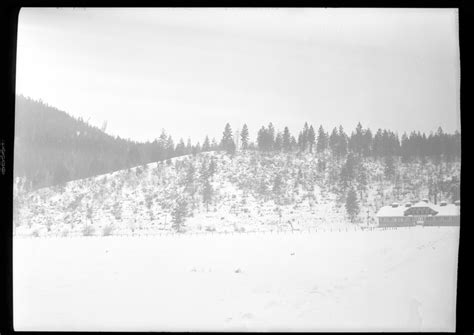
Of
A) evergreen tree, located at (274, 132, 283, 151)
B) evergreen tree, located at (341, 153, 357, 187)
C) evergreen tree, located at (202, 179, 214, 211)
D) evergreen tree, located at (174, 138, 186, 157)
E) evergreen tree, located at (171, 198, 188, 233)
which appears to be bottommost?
evergreen tree, located at (171, 198, 188, 233)

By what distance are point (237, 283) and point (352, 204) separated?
1155 millimetres

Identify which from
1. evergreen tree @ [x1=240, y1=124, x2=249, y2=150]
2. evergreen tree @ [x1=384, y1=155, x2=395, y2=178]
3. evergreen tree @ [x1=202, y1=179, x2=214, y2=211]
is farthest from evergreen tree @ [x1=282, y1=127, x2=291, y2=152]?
evergreen tree @ [x1=384, y1=155, x2=395, y2=178]

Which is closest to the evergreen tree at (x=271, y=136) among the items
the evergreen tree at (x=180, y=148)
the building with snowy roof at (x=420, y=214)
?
the evergreen tree at (x=180, y=148)

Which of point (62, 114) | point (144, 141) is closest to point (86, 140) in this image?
point (62, 114)

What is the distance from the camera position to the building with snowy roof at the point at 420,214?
3027 mm

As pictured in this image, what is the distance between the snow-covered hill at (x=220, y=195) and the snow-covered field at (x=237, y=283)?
0.12 meters

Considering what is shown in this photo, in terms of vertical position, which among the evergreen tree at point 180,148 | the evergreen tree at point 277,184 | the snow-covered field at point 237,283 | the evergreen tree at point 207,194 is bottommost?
the snow-covered field at point 237,283

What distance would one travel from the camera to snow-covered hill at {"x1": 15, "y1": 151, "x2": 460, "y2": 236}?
10.2ft

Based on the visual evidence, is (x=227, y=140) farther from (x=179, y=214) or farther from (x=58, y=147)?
(x=58, y=147)

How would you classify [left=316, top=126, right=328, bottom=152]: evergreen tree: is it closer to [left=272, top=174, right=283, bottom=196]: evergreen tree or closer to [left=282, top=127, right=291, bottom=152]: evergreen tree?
[left=282, top=127, right=291, bottom=152]: evergreen tree

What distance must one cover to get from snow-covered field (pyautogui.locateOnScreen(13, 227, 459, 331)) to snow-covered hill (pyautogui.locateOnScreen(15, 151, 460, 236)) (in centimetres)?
12

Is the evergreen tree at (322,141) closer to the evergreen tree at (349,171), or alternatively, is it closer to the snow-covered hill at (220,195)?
the snow-covered hill at (220,195)
